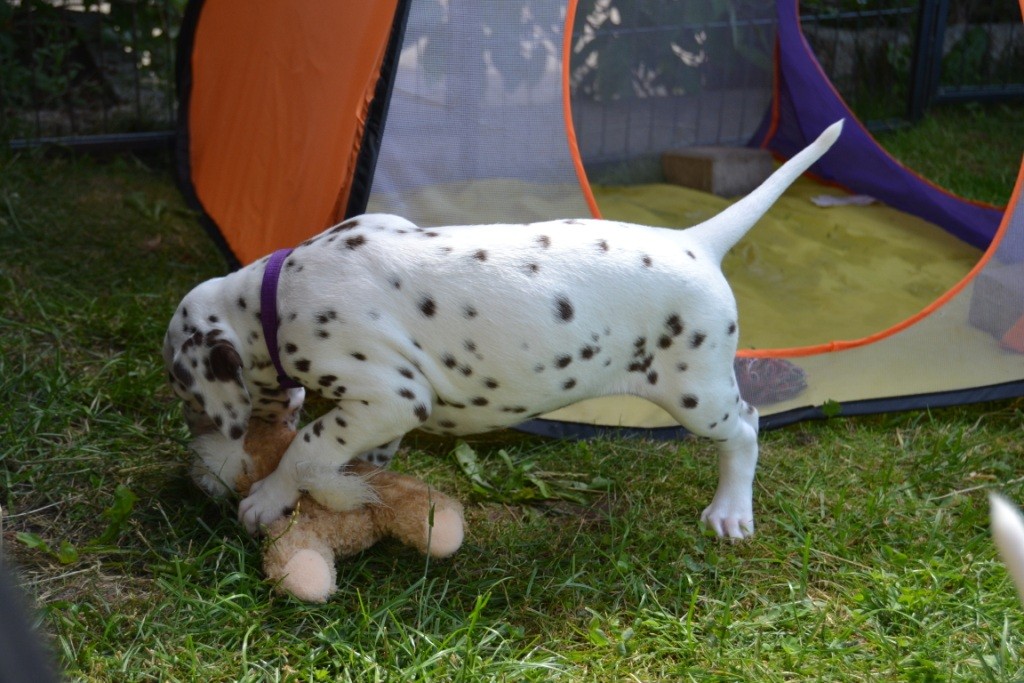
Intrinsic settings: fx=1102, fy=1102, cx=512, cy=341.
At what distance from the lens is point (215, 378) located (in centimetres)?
302

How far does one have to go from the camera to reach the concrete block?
20.3 feet

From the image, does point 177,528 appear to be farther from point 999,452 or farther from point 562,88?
point 999,452

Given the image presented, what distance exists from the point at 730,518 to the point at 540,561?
2.01 ft

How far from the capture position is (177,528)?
3.18 m

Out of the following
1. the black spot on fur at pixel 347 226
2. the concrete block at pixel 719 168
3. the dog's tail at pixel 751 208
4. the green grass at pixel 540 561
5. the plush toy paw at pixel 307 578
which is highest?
the dog's tail at pixel 751 208

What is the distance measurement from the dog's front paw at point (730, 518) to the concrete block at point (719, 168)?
3116 millimetres

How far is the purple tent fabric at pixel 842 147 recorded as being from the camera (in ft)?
18.8

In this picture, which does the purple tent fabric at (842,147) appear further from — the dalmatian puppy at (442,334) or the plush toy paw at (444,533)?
the plush toy paw at (444,533)

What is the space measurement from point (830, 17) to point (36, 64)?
16.8 ft

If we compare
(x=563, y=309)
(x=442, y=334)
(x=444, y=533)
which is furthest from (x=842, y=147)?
(x=444, y=533)

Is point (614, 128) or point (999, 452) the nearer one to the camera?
point (999, 452)

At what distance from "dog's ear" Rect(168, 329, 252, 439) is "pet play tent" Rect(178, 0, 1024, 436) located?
859 millimetres

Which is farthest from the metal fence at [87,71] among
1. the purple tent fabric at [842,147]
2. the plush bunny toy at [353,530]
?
the plush bunny toy at [353,530]

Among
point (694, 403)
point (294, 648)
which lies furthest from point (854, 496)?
point (294, 648)
